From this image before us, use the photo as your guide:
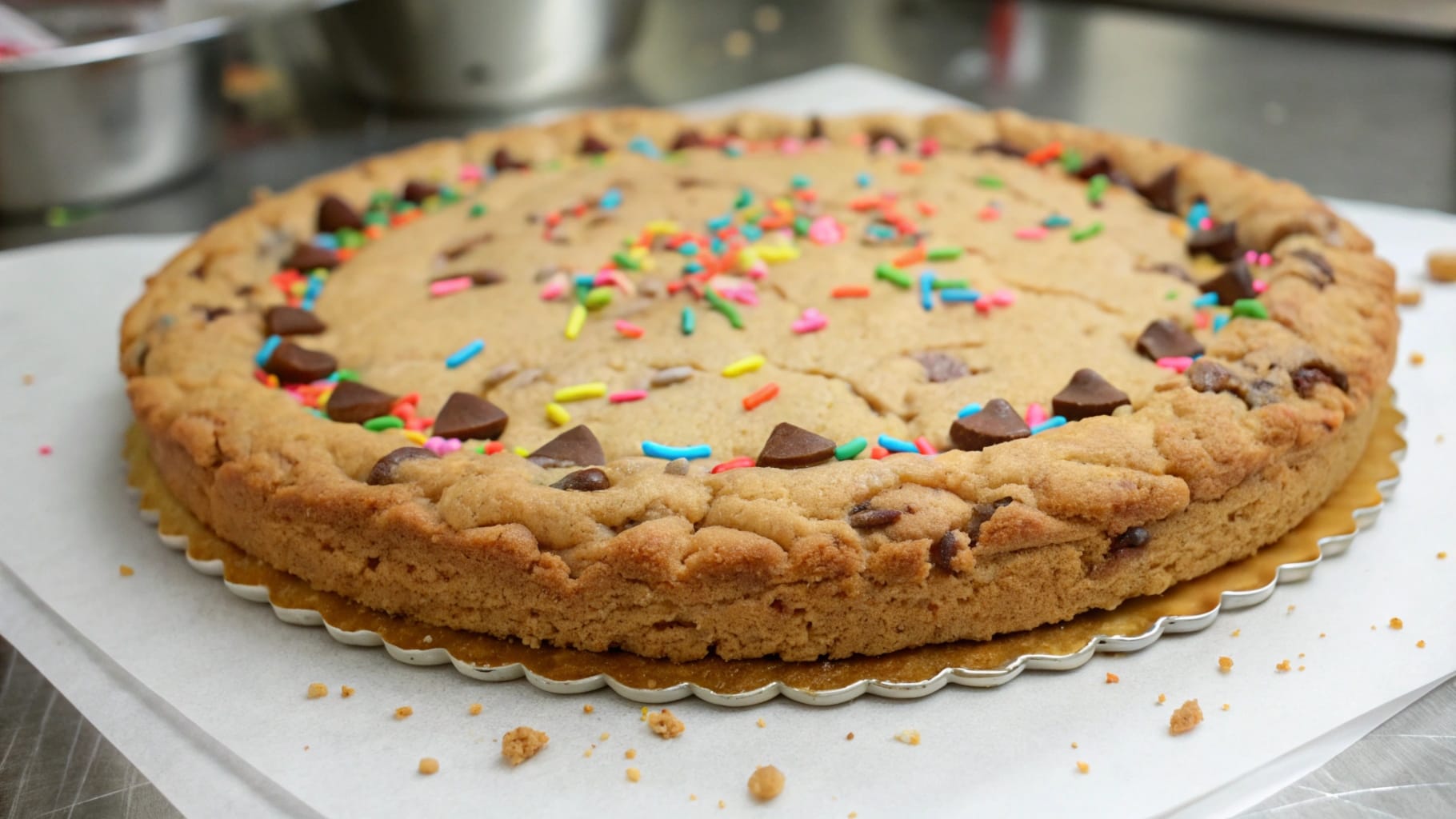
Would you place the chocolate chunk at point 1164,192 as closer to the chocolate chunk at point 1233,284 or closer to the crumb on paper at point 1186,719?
the chocolate chunk at point 1233,284

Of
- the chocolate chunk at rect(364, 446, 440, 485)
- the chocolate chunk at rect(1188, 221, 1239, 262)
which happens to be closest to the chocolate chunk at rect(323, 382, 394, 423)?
the chocolate chunk at rect(364, 446, 440, 485)

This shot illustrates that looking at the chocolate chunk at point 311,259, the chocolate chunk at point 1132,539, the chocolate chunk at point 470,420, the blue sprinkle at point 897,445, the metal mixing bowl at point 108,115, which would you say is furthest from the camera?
the metal mixing bowl at point 108,115

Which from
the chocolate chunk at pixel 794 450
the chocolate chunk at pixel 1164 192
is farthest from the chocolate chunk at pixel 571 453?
the chocolate chunk at pixel 1164 192

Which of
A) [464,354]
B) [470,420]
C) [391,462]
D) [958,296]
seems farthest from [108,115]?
[958,296]

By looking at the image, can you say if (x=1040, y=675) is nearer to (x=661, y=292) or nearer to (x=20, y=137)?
(x=661, y=292)

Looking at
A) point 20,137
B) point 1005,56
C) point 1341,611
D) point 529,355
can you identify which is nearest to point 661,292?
point 529,355

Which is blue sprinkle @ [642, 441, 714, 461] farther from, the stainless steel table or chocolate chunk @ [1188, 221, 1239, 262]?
the stainless steel table

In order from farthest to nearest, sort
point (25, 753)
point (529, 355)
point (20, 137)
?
point (20, 137)
point (529, 355)
point (25, 753)
